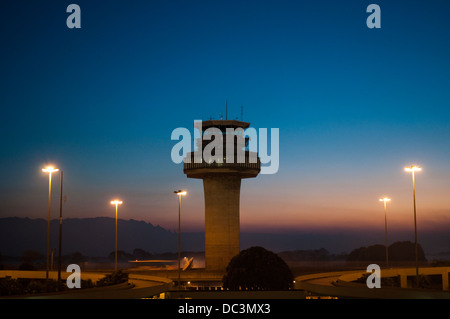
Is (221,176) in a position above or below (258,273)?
above

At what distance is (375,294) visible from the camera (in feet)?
114

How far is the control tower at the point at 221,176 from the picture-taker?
2810 inches

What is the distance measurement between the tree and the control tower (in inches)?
811

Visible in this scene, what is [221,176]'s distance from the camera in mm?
72938

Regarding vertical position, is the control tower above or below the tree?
above

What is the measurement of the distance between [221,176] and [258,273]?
25.1m

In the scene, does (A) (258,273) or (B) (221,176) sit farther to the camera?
(B) (221,176)

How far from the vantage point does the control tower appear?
2810 inches

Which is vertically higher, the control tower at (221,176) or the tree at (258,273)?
the control tower at (221,176)

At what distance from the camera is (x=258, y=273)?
4912 cm

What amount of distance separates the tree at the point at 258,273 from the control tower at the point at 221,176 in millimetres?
20593

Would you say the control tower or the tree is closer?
the tree
